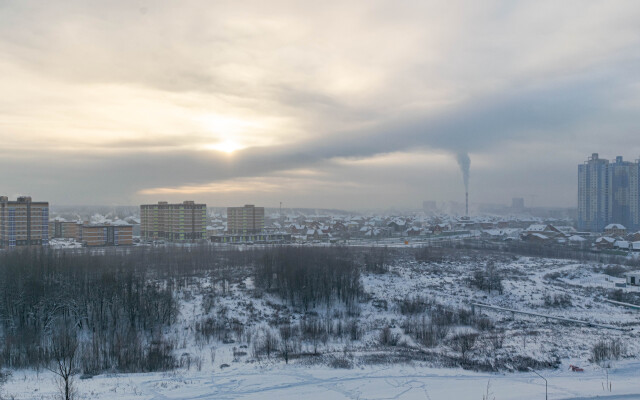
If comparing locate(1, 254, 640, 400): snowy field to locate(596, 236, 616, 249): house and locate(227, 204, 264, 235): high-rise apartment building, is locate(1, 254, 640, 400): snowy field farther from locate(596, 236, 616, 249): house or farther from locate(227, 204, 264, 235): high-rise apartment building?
locate(227, 204, 264, 235): high-rise apartment building

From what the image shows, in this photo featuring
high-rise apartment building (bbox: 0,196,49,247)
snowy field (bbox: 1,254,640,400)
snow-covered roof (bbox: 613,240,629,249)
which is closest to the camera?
snowy field (bbox: 1,254,640,400)

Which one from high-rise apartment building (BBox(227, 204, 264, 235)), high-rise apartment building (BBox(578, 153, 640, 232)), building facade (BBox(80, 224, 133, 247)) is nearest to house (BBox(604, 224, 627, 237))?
high-rise apartment building (BBox(578, 153, 640, 232))

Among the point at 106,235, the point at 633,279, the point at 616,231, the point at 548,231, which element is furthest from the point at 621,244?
the point at 106,235

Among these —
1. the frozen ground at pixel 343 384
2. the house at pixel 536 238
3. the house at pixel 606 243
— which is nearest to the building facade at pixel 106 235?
the frozen ground at pixel 343 384

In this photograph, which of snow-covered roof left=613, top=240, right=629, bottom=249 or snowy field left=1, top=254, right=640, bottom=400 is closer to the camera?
snowy field left=1, top=254, right=640, bottom=400

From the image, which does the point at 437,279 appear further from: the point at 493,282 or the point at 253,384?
the point at 253,384

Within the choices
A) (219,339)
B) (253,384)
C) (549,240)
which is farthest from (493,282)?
(549,240)

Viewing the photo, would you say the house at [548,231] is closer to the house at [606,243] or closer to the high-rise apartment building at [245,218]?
the house at [606,243]
